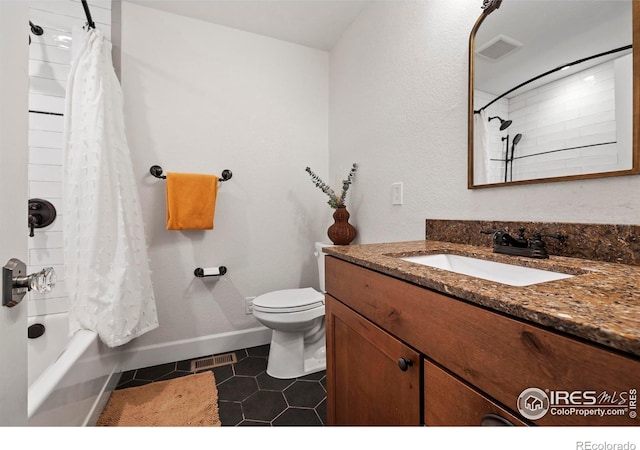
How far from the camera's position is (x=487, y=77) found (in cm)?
105

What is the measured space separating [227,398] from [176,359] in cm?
62

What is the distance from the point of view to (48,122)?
1556 mm

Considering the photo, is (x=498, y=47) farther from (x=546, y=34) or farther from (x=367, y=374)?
(x=367, y=374)

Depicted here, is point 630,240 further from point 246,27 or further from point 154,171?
point 246,27

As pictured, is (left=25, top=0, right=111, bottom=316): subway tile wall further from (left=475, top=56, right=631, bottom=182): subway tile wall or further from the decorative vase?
(left=475, top=56, right=631, bottom=182): subway tile wall

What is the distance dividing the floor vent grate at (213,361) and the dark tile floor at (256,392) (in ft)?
0.11

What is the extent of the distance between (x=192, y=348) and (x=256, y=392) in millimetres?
654

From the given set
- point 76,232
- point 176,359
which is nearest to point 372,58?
point 76,232

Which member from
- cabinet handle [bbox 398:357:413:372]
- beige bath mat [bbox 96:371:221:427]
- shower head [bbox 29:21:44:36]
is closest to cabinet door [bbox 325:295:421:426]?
cabinet handle [bbox 398:357:413:372]

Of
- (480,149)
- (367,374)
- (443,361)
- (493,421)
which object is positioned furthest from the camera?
(480,149)

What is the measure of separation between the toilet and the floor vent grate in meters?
0.33

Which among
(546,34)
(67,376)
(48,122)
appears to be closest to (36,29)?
(48,122)

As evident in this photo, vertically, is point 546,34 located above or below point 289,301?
above

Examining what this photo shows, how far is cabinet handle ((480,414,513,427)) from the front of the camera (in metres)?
0.43
